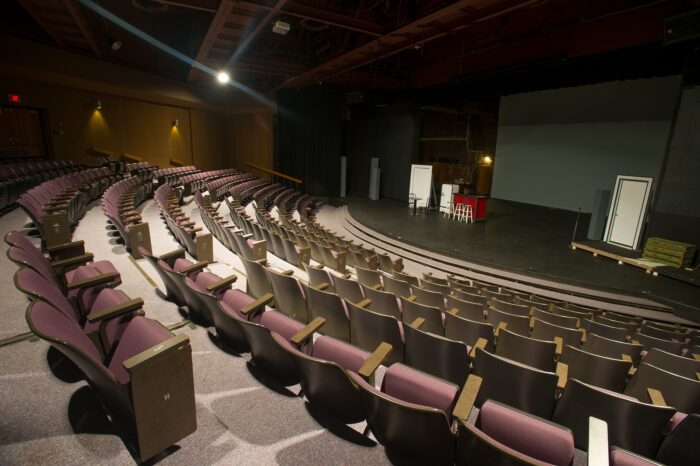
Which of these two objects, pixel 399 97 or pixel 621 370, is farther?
pixel 399 97

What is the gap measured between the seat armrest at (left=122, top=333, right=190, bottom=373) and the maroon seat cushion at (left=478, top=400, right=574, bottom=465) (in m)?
1.23

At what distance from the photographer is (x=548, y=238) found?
7.50m

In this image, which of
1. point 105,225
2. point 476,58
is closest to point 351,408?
point 105,225

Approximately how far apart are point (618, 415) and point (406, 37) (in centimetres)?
652

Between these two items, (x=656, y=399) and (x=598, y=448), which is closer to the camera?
(x=598, y=448)

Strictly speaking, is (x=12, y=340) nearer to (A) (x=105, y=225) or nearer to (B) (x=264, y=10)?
(A) (x=105, y=225)

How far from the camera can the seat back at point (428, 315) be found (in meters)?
2.61

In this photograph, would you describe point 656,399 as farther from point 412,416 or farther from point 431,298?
point 431,298

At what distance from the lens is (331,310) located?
252cm

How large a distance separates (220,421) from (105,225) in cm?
443

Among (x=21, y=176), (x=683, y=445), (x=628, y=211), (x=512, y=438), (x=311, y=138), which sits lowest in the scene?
(x=683, y=445)

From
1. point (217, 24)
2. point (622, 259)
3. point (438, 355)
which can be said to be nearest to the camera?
point (438, 355)

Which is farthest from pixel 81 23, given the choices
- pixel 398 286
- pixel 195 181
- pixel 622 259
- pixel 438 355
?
pixel 622 259

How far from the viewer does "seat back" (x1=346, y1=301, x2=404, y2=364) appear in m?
2.23
